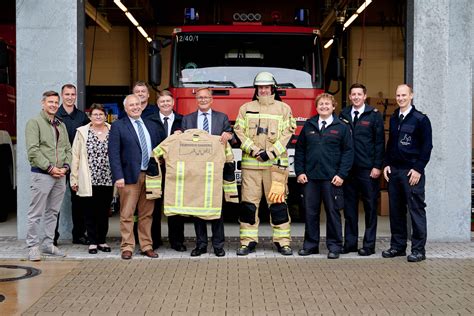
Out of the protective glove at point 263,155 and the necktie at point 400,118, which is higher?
the necktie at point 400,118

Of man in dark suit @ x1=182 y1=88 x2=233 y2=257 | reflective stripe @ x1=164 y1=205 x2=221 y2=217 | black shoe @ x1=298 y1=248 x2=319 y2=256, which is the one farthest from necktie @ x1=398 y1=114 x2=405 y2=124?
reflective stripe @ x1=164 y1=205 x2=221 y2=217

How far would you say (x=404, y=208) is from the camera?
915 centimetres

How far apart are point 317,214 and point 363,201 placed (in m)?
0.56

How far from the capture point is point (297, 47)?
11.7 meters

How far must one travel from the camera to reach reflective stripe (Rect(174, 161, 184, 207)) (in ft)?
29.5

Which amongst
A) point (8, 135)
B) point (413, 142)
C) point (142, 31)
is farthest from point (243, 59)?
point (142, 31)

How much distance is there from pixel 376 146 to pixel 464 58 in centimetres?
201

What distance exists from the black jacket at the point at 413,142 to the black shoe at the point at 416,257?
3.02 feet

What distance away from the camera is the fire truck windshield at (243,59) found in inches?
453

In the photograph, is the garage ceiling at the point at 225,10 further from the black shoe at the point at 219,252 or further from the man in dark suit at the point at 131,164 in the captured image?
the black shoe at the point at 219,252

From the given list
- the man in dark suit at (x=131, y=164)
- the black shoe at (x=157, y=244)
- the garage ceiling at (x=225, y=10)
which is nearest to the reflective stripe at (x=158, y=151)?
the man in dark suit at (x=131, y=164)

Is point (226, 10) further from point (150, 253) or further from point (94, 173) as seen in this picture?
point (150, 253)

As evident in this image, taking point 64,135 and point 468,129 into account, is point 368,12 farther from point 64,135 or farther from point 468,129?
point 64,135

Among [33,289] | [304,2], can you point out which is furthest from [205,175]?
[304,2]
